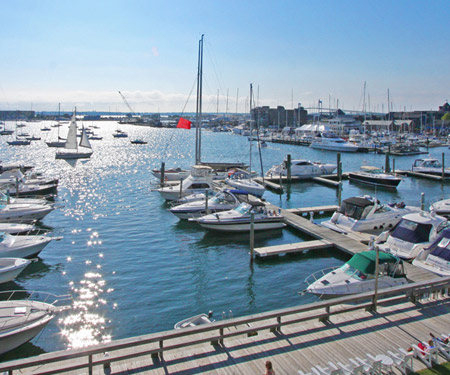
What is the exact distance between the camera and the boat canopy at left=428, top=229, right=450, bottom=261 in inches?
721

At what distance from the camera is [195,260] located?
22938 millimetres

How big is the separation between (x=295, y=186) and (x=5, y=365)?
138 feet

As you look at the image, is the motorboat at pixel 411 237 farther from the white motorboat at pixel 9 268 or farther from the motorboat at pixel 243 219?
the white motorboat at pixel 9 268

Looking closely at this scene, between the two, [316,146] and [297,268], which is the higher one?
[316,146]

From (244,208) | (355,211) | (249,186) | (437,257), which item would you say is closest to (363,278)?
(437,257)

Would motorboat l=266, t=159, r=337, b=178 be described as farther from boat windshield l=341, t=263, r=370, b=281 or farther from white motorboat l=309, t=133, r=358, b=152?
white motorboat l=309, t=133, r=358, b=152

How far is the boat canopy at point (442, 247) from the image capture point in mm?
18312

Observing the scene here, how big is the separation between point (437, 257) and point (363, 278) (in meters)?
4.84

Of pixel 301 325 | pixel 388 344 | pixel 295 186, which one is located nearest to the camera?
pixel 388 344

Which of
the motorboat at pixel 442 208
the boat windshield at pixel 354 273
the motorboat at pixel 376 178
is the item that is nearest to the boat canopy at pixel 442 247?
the boat windshield at pixel 354 273

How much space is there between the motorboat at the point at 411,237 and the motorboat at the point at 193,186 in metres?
18.0

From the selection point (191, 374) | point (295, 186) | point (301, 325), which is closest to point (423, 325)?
point (301, 325)

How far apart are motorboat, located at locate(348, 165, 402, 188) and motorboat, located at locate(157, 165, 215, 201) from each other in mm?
21514

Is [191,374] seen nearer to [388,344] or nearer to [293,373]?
[293,373]
